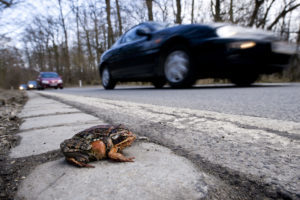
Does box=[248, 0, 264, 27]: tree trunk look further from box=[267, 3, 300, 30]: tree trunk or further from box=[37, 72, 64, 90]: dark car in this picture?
box=[37, 72, 64, 90]: dark car

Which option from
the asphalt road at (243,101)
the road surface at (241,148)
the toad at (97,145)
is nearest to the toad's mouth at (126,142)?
the toad at (97,145)

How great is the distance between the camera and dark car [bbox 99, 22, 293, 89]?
400 cm

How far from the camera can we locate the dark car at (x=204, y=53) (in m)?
4.00

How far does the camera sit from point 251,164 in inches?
27.7

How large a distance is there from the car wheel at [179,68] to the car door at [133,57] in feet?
2.14

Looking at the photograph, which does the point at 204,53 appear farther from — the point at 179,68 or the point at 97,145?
the point at 97,145

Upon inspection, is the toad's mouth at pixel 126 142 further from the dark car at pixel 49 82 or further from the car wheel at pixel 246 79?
the dark car at pixel 49 82

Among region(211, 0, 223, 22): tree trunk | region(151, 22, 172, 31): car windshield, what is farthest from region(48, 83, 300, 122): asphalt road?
region(211, 0, 223, 22): tree trunk

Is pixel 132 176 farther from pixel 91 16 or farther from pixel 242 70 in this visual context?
pixel 91 16

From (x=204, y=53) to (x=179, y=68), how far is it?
0.77 m

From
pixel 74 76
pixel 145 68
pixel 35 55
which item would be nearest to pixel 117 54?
pixel 145 68

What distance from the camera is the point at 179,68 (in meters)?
4.83

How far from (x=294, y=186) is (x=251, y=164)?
0.15 meters

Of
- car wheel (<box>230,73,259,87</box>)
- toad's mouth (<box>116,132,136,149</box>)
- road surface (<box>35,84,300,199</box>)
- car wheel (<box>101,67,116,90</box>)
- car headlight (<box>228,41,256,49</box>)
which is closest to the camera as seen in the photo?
road surface (<box>35,84,300,199</box>)
